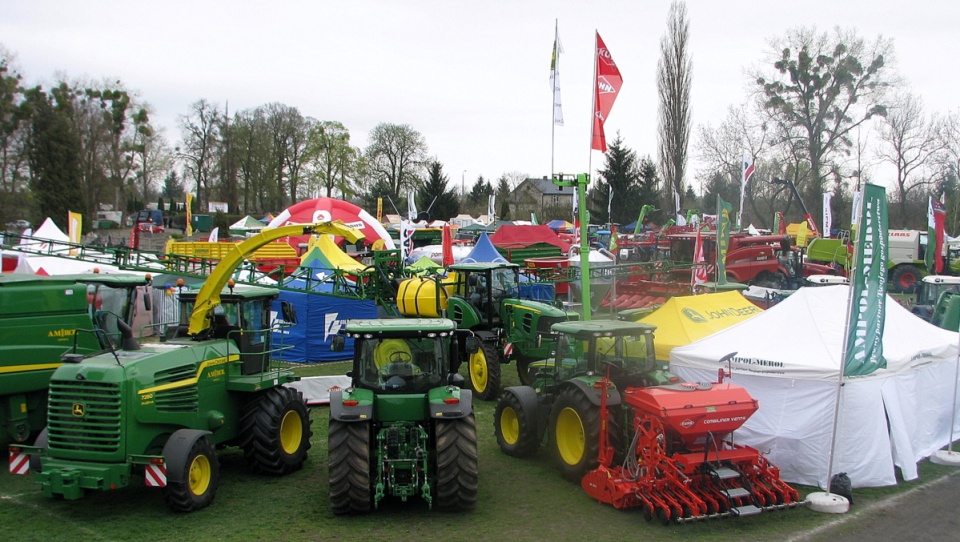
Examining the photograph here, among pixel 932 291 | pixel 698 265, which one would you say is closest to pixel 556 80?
pixel 698 265

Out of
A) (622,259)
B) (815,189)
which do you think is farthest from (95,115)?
(815,189)

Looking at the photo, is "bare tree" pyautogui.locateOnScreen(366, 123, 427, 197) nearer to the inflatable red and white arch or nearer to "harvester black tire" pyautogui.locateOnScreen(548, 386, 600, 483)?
the inflatable red and white arch

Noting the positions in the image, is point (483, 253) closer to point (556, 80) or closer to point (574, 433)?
point (556, 80)

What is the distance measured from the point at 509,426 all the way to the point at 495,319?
4383 millimetres

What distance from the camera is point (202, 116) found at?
60500 mm

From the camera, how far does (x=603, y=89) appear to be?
12422mm

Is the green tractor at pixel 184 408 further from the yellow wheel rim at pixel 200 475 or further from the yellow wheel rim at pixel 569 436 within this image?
the yellow wheel rim at pixel 569 436

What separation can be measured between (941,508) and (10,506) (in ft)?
32.4

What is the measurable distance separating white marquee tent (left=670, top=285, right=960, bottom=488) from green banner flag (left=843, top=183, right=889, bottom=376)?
0.36 meters

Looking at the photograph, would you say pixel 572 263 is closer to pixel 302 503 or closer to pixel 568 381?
pixel 568 381

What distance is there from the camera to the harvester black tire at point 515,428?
28.6ft

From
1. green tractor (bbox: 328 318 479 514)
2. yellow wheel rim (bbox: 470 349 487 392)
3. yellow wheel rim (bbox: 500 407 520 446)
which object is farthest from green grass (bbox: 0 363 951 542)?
yellow wheel rim (bbox: 470 349 487 392)

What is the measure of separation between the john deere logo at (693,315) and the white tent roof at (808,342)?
0.81 metres

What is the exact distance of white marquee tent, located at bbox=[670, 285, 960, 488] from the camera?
8.04 m
